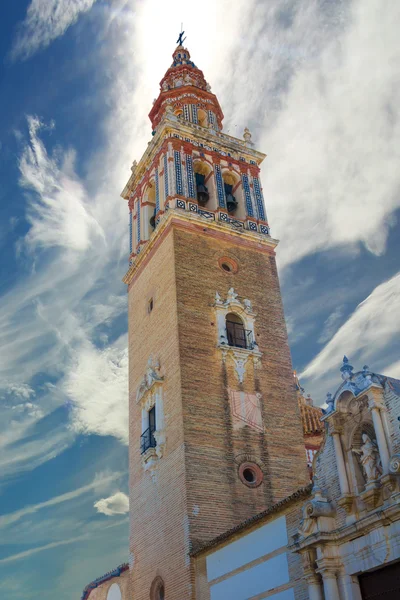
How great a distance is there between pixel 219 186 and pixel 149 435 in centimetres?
939

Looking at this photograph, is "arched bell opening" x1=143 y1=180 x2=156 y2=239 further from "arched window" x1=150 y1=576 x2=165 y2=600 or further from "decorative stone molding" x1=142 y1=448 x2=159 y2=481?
"arched window" x1=150 y1=576 x2=165 y2=600

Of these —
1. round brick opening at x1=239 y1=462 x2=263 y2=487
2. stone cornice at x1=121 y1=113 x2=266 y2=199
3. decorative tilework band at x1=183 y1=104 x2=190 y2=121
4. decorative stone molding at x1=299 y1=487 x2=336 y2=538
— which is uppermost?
decorative tilework band at x1=183 y1=104 x2=190 y2=121

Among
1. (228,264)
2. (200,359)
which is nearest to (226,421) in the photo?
(200,359)

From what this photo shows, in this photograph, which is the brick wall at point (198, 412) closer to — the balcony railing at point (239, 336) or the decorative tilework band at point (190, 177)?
the balcony railing at point (239, 336)

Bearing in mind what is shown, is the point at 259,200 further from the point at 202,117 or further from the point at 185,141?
the point at 202,117

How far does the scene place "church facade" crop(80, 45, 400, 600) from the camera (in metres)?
12.4

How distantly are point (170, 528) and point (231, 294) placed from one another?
23.9 ft

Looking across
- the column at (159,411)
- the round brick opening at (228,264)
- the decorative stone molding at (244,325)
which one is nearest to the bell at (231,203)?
the round brick opening at (228,264)

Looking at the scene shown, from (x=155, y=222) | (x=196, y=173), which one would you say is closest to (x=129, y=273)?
(x=155, y=222)

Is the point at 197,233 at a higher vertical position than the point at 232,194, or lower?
lower

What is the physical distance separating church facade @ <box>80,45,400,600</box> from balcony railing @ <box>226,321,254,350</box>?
0.04 meters

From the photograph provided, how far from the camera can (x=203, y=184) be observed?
82.8ft

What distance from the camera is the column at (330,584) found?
12102 mm

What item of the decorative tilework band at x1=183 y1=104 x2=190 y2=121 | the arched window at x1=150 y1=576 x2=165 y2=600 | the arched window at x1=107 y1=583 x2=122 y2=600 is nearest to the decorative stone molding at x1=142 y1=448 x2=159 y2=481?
the arched window at x1=150 y1=576 x2=165 y2=600
